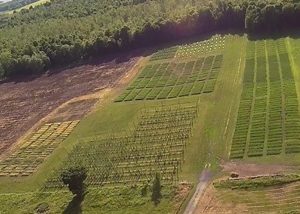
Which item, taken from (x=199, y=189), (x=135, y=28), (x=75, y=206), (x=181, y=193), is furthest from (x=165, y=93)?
(x=135, y=28)

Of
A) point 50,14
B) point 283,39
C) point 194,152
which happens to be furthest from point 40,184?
point 50,14

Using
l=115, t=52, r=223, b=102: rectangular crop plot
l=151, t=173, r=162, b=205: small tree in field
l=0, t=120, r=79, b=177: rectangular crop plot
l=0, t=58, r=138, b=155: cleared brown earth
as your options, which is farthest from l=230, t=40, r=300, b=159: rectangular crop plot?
l=0, t=58, r=138, b=155: cleared brown earth

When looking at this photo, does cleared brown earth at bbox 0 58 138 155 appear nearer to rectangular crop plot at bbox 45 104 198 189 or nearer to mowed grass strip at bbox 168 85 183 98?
rectangular crop plot at bbox 45 104 198 189

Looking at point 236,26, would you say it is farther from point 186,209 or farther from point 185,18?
point 186,209

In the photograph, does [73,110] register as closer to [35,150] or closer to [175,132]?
[35,150]

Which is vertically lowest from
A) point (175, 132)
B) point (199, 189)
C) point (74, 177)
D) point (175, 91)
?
point (199, 189)

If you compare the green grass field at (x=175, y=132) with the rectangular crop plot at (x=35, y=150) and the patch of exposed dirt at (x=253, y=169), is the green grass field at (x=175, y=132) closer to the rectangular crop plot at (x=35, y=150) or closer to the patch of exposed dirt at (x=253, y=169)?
the patch of exposed dirt at (x=253, y=169)
